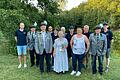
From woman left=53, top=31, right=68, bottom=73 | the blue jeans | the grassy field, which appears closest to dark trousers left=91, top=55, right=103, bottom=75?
the grassy field

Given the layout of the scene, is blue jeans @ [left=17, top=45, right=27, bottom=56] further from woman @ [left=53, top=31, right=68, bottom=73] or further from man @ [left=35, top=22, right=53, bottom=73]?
woman @ [left=53, top=31, right=68, bottom=73]

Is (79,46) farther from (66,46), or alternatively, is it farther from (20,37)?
(20,37)

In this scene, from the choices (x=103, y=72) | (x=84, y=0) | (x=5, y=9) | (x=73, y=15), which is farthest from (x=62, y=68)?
(x=84, y=0)

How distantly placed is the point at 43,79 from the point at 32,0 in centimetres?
858

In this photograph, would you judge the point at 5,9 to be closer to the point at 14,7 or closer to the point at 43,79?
the point at 14,7

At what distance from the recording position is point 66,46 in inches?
477

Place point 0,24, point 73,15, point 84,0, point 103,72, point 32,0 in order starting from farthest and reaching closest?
point 84,0 → point 73,15 → point 32,0 → point 0,24 → point 103,72

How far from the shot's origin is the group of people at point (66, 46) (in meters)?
11.7

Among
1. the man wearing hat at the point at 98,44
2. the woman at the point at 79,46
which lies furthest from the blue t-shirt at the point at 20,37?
the man wearing hat at the point at 98,44

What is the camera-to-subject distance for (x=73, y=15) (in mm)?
23750

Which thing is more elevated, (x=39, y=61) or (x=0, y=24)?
(x=0, y=24)

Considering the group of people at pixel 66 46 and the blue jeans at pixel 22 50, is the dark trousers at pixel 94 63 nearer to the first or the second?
the group of people at pixel 66 46

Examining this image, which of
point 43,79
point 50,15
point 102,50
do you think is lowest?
point 43,79

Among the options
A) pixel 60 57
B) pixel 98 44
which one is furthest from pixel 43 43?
pixel 98 44
